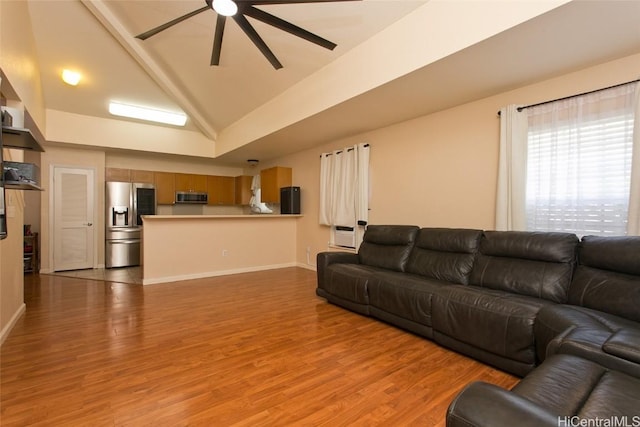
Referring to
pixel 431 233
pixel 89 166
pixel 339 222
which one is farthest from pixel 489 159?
pixel 89 166

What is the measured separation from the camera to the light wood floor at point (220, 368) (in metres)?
1.68

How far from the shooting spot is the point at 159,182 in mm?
6801

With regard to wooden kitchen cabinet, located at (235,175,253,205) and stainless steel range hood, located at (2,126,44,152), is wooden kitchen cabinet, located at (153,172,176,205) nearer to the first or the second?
wooden kitchen cabinet, located at (235,175,253,205)

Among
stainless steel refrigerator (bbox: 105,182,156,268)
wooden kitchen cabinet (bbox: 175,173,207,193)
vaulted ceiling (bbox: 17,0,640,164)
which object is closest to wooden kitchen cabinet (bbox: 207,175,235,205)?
wooden kitchen cabinet (bbox: 175,173,207,193)

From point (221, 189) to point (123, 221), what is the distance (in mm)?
2300

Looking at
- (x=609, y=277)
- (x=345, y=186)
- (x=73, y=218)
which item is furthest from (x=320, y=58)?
(x=73, y=218)

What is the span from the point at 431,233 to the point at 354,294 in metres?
1.09

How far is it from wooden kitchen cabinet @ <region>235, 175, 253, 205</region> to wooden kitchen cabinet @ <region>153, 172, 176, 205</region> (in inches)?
59.0

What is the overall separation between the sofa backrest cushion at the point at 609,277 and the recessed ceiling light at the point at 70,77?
20.6 ft

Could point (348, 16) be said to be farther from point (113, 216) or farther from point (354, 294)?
point (113, 216)

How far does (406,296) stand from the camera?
2.73 m

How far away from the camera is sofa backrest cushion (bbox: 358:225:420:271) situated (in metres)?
3.54

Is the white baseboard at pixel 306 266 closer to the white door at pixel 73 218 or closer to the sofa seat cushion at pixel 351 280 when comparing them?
the sofa seat cushion at pixel 351 280

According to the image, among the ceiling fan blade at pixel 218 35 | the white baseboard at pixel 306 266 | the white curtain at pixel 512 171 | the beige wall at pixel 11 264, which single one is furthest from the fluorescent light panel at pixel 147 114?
the white curtain at pixel 512 171
